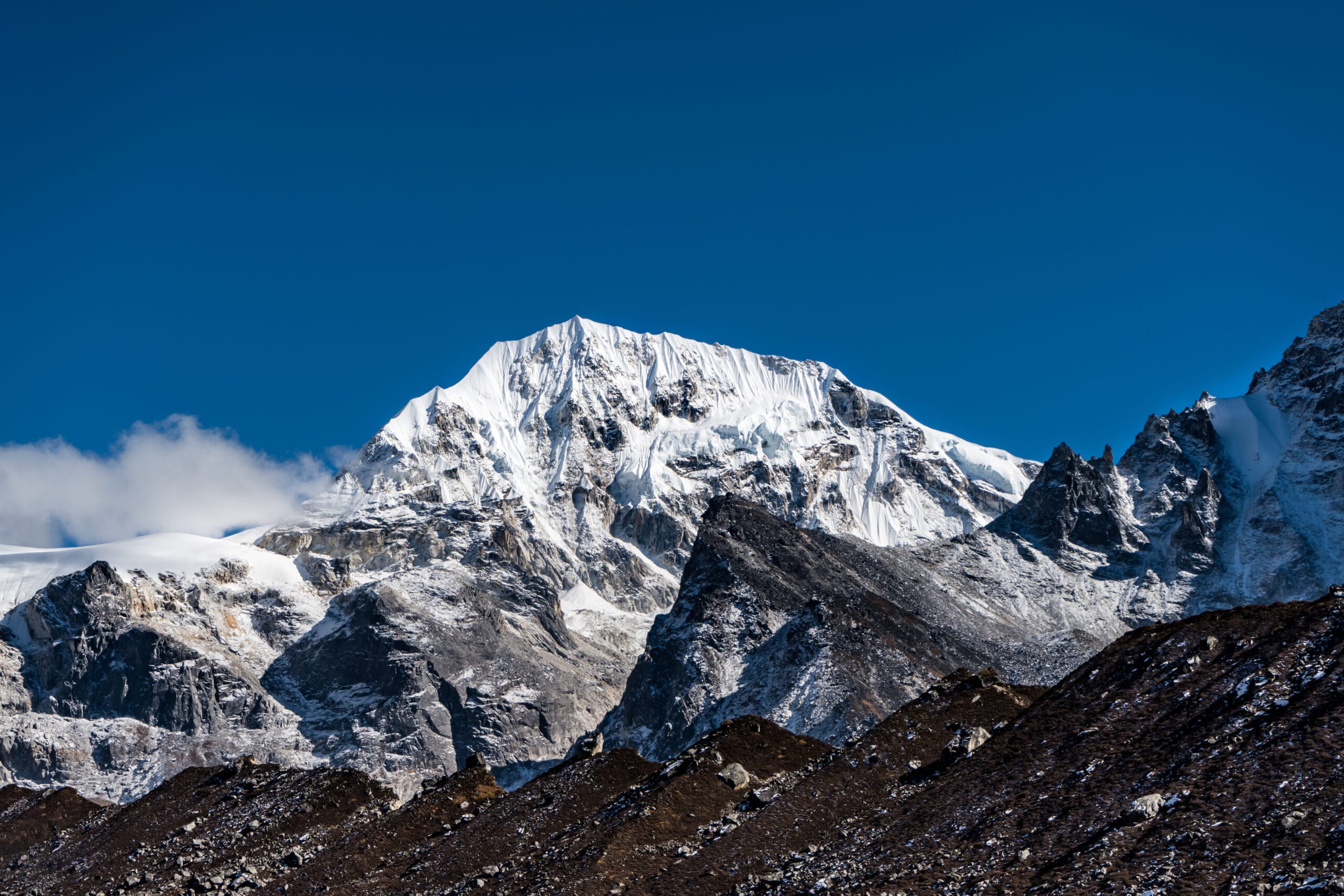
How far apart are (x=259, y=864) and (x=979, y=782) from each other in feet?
153

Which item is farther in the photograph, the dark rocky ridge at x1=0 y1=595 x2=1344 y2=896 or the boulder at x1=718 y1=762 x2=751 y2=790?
the boulder at x1=718 y1=762 x2=751 y2=790

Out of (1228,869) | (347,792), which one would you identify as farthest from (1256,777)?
(347,792)

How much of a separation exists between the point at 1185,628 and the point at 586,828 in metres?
32.4

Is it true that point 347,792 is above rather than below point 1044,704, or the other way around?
above

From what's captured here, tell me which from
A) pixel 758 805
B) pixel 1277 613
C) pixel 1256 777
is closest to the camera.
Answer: pixel 1256 777

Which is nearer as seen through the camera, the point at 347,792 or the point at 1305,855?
the point at 1305,855

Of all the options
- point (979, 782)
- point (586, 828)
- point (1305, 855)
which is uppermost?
point (586, 828)

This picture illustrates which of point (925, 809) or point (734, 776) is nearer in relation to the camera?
point (925, 809)

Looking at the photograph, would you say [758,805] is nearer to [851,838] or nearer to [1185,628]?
[851,838]

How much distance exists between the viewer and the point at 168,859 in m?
91.8

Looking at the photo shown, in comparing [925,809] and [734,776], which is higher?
[734,776]

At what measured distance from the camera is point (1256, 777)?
48625 mm

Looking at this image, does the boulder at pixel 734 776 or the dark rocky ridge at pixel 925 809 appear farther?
the boulder at pixel 734 776

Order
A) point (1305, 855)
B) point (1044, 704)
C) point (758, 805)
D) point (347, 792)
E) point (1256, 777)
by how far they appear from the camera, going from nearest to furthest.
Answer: point (1305, 855) → point (1256, 777) → point (1044, 704) → point (758, 805) → point (347, 792)
